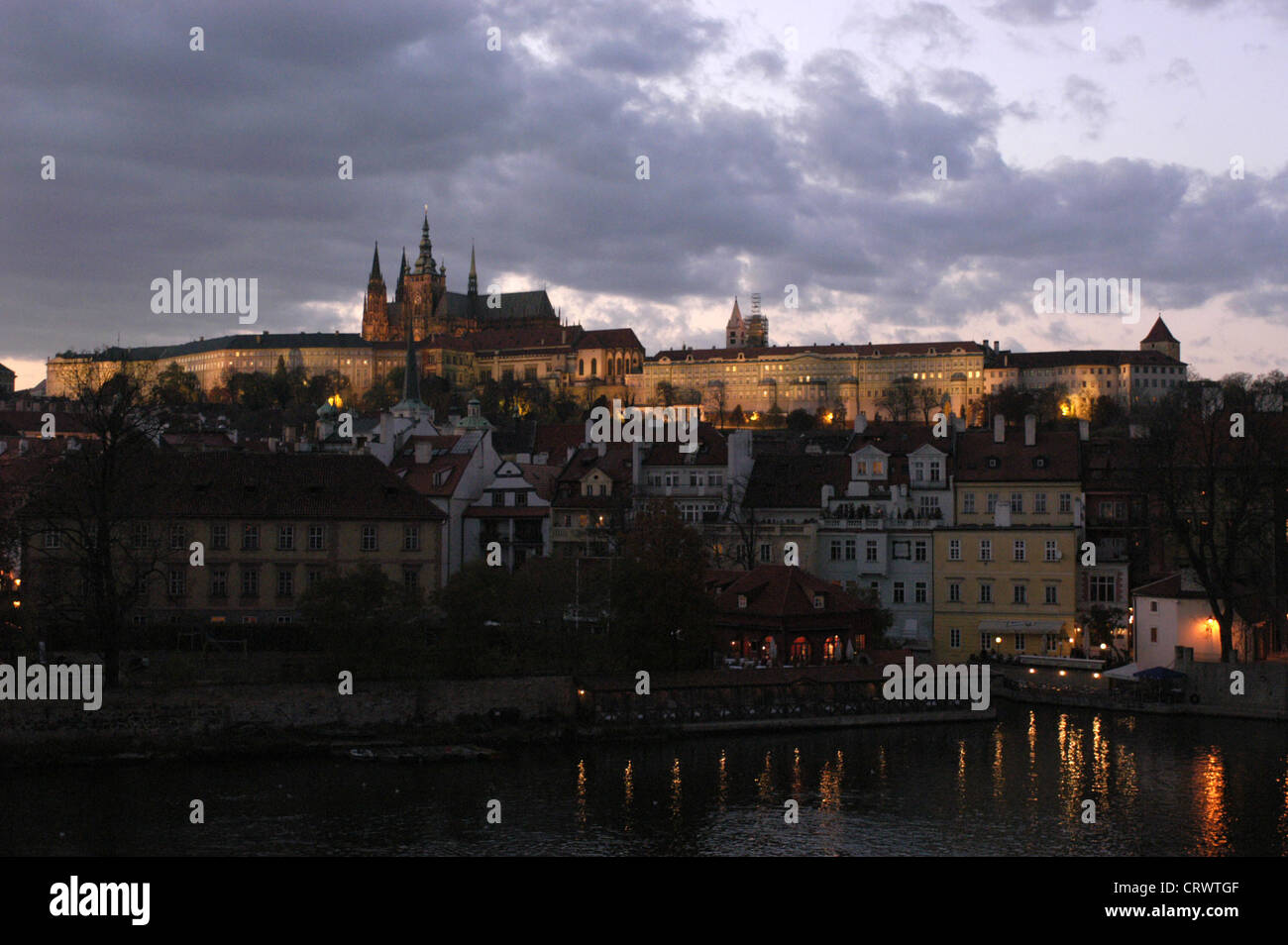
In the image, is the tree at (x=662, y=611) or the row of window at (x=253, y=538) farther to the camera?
the row of window at (x=253, y=538)

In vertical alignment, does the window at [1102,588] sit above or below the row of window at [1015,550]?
below

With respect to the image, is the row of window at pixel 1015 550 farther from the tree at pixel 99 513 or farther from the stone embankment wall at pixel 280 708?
the tree at pixel 99 513

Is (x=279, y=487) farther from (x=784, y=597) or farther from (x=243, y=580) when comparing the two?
(x=784, y=597)

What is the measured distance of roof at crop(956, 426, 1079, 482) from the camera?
56531 millimetres

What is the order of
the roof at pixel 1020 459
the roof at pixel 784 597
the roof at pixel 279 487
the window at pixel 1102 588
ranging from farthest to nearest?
the roof at pixel 1020 459 → the window at pixel 1102 588 → the roof at pixel 279 487 → the roof at pixel 784 597

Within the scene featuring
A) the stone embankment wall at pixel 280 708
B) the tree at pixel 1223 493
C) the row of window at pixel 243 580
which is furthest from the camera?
the row of window at pixel 243 580

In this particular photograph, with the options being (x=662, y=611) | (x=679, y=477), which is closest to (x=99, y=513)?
(x=662, y=611)

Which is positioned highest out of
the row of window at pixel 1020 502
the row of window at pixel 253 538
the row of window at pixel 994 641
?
the row of window at pixel 1020 502

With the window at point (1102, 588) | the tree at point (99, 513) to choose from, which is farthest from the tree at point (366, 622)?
the window at point (1102, 588)

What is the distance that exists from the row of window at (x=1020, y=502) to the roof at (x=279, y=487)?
69.1 ft

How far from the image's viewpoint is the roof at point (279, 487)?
5350cm

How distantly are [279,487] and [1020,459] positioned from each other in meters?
29.5

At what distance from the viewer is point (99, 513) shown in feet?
136
